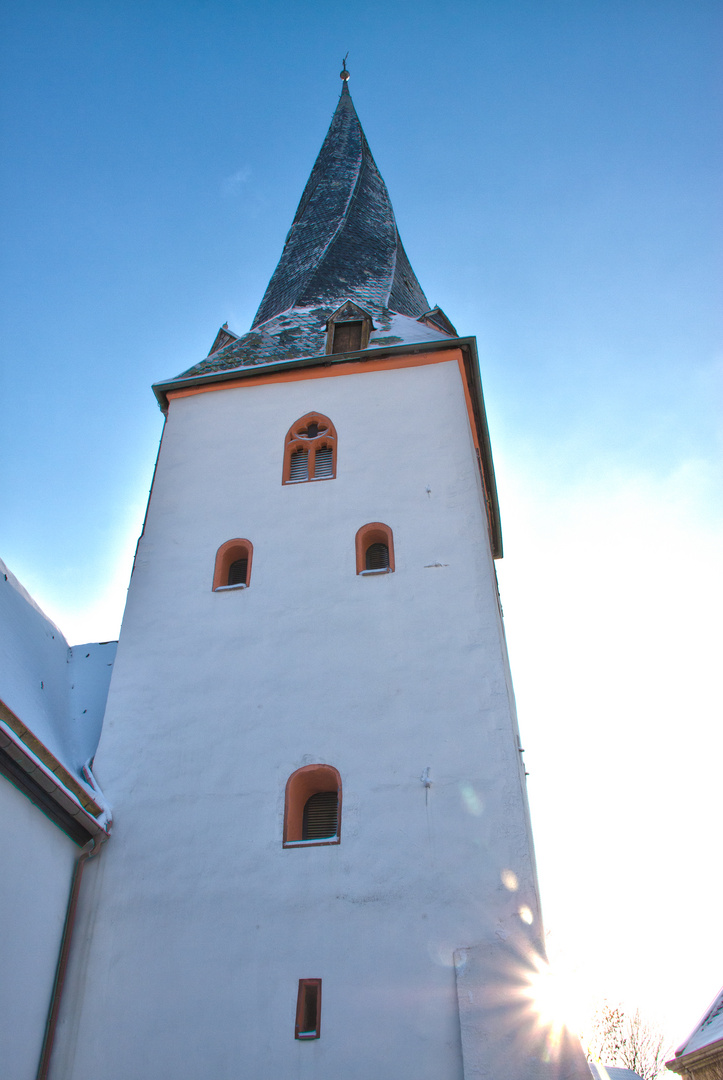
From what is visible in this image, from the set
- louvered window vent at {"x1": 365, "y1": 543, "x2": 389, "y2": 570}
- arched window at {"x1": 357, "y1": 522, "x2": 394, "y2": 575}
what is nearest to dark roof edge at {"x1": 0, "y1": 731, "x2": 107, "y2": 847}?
arched window at {"x1": 357, "y1": 522, "x2": 394, "y2": 575}

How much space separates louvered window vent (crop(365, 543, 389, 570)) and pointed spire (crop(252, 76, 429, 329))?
6625mm

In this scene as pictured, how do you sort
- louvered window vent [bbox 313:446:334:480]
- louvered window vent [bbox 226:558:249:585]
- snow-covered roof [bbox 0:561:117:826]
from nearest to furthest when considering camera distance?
1. snow-covered roof [bbox 0:561:117:826]
2. louvered window vent [bbox 226:558:249:585]
3. louvered window vent [bbox 313:446:334:480]

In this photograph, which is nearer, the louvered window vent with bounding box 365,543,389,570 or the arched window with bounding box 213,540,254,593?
the louvered window vent with bounding box 365,543,389,570

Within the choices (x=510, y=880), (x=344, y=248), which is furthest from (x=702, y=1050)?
(x=344, y=248)

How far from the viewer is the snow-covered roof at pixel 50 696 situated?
8484 mm

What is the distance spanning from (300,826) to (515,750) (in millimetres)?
2266

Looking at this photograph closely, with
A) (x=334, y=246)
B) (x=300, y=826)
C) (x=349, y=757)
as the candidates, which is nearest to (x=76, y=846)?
(x=300, y=826)

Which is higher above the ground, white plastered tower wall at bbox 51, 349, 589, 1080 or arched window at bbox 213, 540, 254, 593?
arched window at bbox 213, 540, 254, 593

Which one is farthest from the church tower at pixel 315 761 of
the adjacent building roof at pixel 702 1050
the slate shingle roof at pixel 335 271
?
the adjacent building roof at pixel 702 1050

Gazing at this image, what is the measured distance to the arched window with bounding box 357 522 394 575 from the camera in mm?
11219

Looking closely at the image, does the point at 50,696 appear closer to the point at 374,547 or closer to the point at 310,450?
the point at 374,547

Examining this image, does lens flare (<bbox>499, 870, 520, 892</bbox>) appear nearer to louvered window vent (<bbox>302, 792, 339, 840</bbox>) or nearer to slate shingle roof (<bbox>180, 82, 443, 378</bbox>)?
louvered window vent (<bbox>302, 792, 339, 840</bbox>)

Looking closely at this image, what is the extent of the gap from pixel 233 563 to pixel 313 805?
140 inches

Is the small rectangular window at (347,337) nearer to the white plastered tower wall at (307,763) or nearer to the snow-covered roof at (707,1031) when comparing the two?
the white plastered tower wall at (307,763)
